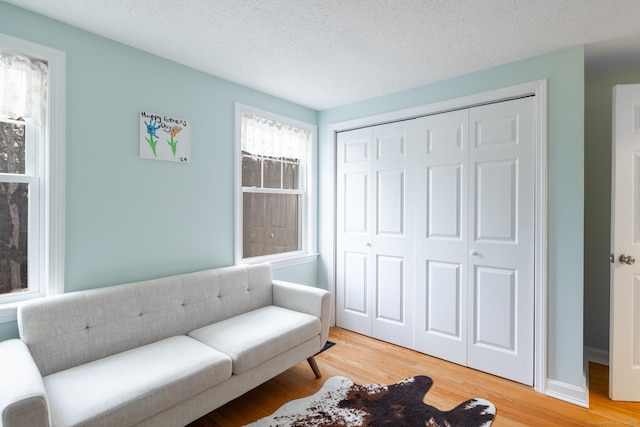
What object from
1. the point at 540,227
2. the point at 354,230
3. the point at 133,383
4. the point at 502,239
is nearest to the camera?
the point at 133,383

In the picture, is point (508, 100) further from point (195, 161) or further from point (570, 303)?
point (195, 161)

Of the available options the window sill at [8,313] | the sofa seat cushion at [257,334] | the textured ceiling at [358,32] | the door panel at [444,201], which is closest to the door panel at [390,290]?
the door panel at [444,201]

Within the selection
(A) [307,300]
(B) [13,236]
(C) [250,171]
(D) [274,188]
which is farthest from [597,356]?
(B) [13,236]

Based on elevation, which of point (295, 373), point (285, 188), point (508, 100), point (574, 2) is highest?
point (574, 2)

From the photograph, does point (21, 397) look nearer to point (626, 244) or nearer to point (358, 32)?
point (358, 32)

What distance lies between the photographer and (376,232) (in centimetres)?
323

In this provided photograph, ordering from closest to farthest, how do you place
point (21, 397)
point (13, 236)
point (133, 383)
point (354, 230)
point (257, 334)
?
1. point (21, 397)
2. point (133, 383)
3. point (13, 236)
4. point (257, 334)
5. point (354, 230)

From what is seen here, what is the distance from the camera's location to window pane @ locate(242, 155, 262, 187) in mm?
3027

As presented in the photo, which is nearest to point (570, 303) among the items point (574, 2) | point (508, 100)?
point (508, 100)

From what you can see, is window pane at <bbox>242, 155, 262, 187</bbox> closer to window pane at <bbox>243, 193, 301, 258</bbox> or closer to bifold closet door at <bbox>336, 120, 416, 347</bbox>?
window pane at <bbox>243, 193, 301, 258</bbox>

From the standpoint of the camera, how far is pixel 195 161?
2578 millimetres

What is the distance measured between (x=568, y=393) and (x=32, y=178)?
376 centimetres

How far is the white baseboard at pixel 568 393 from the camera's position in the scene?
2135 mm

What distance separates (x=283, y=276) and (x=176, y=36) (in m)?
2.27
